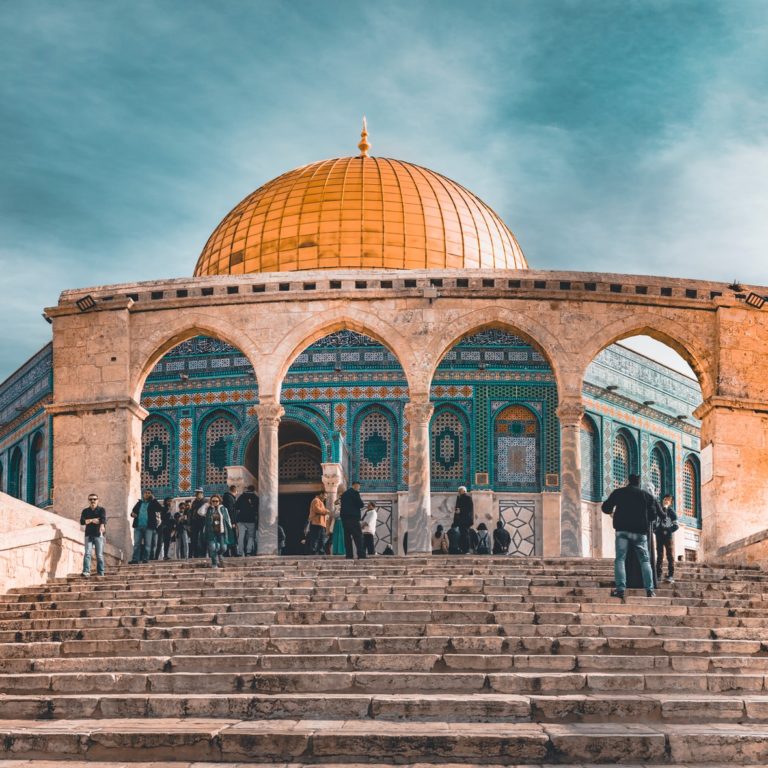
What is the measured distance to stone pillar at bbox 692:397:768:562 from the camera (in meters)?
17.2

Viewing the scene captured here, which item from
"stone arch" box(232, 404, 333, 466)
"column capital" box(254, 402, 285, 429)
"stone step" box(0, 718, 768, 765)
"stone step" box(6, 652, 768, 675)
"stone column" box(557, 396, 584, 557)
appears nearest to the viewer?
"stone step" box(0, 718, 768, 765)

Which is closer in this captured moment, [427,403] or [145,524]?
[145,524]

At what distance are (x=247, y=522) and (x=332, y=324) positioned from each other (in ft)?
9.56

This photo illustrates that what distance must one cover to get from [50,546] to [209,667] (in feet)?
17.8

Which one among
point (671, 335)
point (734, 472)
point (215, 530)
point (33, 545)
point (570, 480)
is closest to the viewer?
point (33, 545)

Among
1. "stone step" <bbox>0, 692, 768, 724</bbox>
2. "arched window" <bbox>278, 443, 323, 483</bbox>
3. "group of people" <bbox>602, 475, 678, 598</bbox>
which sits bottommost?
"stone step" <bbox>0, 692, 768, 724</bbox>

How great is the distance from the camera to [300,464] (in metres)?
25.6

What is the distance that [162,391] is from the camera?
25.4m

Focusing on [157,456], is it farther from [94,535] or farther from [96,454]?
[94,535]

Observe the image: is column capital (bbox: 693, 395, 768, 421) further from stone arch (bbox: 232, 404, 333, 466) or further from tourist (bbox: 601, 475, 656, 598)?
stone arch (bbox: 232, 404, 333, 466)

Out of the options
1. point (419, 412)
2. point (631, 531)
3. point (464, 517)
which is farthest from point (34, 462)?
point (631, 531)

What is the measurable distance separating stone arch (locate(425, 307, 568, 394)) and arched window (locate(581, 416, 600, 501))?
7764mm

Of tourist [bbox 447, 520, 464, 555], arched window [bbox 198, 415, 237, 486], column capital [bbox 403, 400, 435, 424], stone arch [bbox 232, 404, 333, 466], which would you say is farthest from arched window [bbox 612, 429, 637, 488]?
column capital [bbox 403, 400, 435, 424]

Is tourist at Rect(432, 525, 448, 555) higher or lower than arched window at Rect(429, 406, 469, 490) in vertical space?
lower
